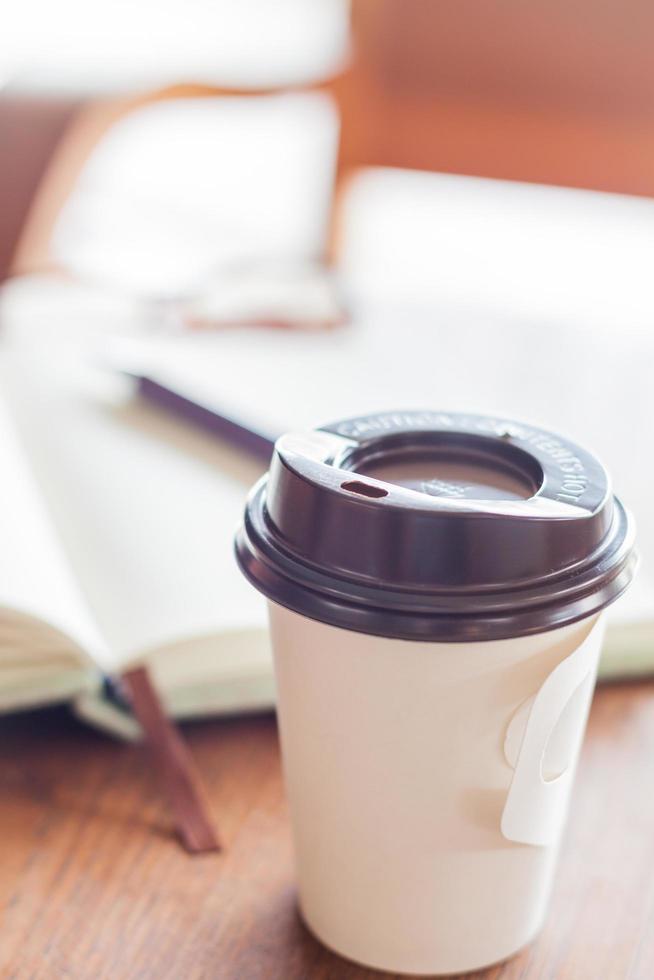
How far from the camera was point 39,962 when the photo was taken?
477 millimetres

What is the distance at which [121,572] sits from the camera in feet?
2.23

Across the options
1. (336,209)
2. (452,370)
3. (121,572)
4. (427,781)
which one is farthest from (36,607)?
(336,209)

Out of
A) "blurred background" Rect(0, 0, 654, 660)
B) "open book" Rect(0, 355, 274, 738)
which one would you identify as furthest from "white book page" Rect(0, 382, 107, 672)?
"blurred background" Rect(0, 0, 654, 660)

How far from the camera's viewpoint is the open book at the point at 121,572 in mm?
589

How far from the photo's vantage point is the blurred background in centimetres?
103

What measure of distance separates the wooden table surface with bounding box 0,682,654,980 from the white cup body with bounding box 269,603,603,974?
25 mm

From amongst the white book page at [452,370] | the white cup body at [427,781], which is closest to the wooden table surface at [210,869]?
the white cup body at [427,781]

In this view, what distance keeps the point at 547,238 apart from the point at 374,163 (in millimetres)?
663

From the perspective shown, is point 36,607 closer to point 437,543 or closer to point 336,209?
point 437,543

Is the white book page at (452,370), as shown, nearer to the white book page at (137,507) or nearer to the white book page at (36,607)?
the white book page at (137,507)

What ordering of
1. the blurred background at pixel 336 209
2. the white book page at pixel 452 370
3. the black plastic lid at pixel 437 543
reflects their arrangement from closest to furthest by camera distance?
1. the black plastic lid at pixel 437 543
2. the white book page at pixel 452 370
3. the blurred background at pixel 336 209

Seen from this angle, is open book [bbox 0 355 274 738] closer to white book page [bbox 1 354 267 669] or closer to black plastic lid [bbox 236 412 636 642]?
white book page [bbox 1 354 267 669]

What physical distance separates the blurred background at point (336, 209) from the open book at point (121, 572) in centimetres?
2

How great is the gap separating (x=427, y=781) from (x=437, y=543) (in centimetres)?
11
